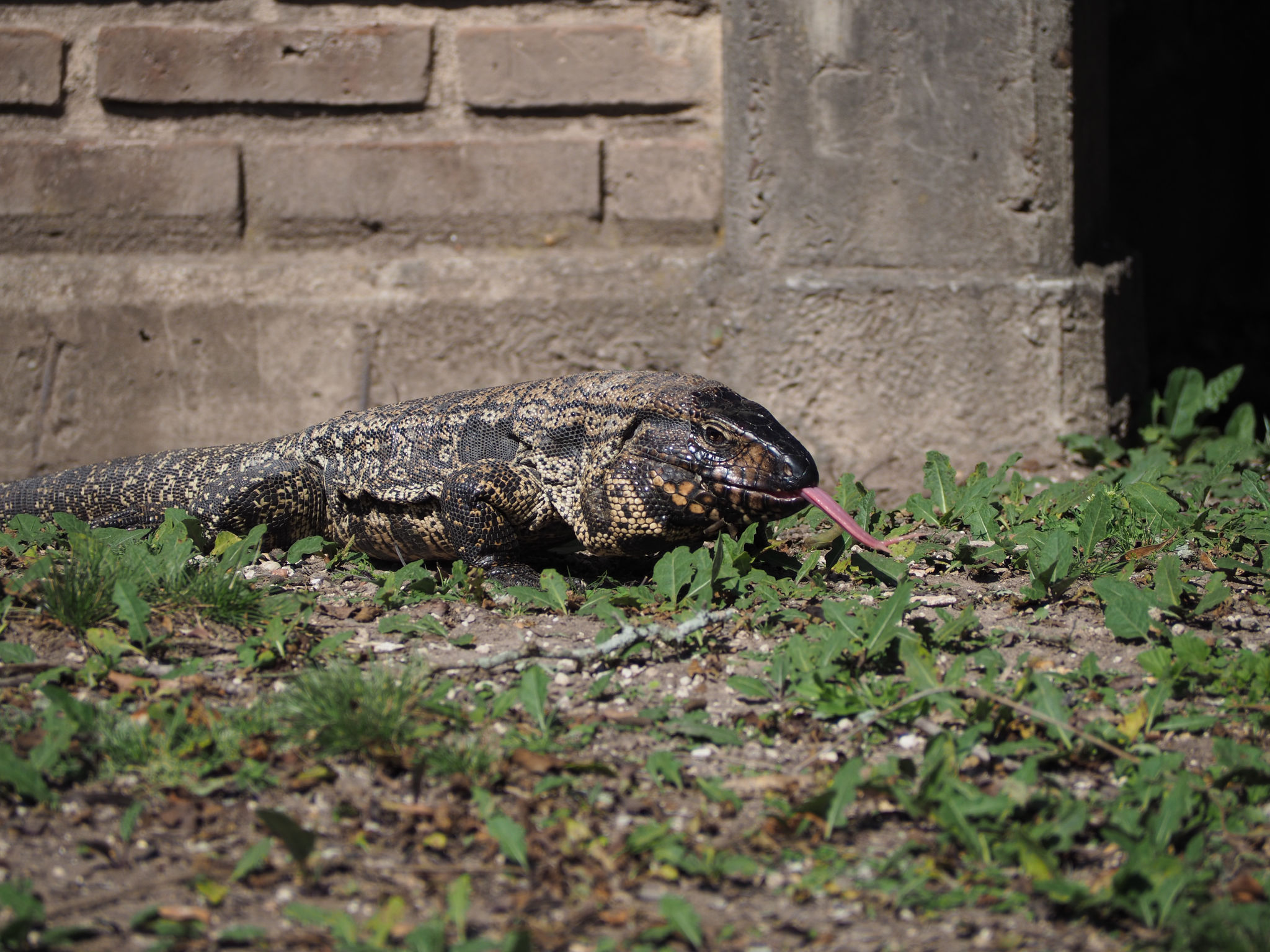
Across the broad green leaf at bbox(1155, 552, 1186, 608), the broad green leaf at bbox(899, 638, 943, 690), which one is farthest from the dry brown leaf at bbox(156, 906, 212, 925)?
the broad green leaf at bbox(1155, 552, 1186, 608)

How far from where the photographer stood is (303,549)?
12.8 ft

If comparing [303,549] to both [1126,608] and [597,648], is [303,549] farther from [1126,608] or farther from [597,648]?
[1126,608]

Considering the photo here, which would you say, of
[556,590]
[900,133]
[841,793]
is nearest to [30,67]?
[556,590]

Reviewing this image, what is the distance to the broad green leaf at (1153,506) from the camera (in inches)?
145

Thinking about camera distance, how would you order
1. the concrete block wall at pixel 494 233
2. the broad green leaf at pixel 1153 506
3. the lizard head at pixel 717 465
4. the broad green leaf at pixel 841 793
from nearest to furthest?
the broad green leaf at pixel 841 793 < the lizard head at pixel 717 465 < the broad green leaf at pixel 1153 506 < the concrete block wall at pixel 494 233

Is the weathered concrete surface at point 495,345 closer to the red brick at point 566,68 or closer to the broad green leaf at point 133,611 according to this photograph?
the red brick at point 566,68

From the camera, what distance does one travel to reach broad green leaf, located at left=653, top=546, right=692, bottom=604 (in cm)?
323

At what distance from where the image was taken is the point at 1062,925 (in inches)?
73.2

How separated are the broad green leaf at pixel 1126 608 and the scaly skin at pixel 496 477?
902 mm

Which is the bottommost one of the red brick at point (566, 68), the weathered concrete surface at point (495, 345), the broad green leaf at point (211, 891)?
the broad green leaf at point (211, 891)

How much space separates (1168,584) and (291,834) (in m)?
2.47

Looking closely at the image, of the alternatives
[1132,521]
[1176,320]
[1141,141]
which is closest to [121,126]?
[1132,521]

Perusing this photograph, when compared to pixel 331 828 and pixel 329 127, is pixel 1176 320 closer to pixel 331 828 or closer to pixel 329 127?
pixel 329 127

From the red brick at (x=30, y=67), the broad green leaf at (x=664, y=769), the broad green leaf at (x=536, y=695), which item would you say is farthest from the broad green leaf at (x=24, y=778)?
the red brick at (x=30, y=67)
